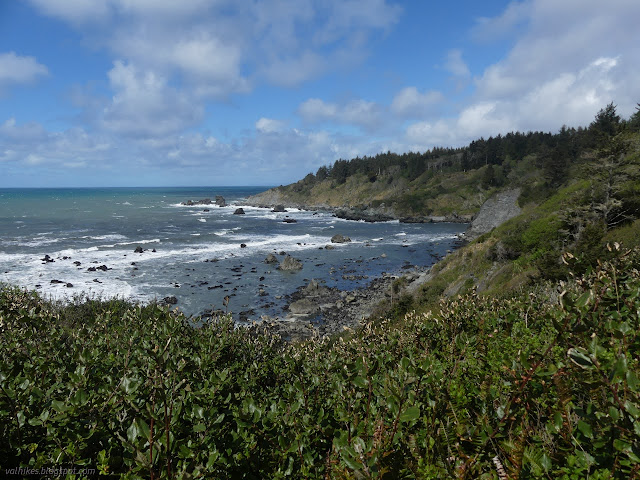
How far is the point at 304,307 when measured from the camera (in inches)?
1272

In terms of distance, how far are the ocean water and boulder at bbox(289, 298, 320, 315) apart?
60.6 inches

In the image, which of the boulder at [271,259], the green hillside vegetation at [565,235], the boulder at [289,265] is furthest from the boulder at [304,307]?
the boulder at [271,259]

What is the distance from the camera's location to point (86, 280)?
38469mm

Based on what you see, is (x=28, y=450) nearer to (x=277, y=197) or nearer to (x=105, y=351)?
(x=105, y=351)

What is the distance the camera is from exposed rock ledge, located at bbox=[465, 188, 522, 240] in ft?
194

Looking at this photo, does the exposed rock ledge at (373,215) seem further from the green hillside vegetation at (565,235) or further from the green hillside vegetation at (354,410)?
the green hillside vegetation at (354,410)

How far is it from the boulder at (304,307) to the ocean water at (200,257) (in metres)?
1.54

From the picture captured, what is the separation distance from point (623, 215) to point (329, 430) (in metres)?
30.4

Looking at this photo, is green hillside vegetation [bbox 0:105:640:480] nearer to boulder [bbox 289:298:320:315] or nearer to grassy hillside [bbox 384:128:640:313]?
grassy hillside [bbox 384:128:640:313]

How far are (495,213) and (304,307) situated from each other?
45.8m

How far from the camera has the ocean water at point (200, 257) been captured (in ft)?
118

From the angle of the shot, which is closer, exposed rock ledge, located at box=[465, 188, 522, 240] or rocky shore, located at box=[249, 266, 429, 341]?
rocky shore, located at box=[249, 266, 429, 341]

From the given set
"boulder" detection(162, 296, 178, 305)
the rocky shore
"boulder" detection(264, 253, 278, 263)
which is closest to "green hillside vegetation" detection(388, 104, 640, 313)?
the rocky shore

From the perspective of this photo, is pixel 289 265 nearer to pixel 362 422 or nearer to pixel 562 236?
pixel 562 236
